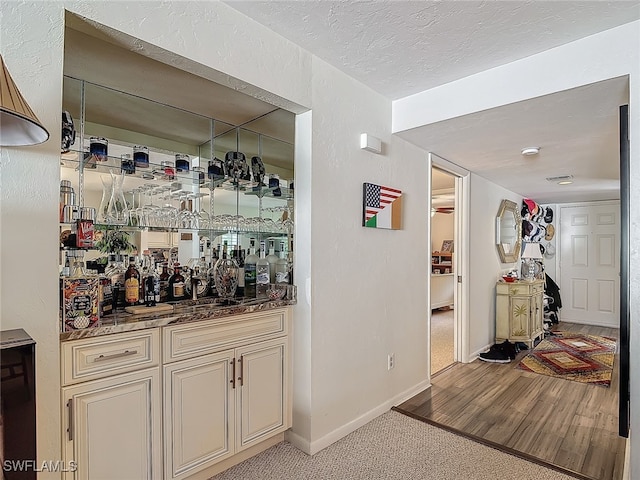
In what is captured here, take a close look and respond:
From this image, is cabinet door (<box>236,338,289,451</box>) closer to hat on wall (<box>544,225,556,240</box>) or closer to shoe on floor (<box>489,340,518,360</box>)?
shoe on floor (<box>489,340,518,360</box>)

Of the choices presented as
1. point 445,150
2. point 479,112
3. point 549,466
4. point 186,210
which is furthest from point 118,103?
point 549,466

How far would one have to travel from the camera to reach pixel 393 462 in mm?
2150

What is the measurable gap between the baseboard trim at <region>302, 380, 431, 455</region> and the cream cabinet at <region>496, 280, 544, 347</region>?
221 cm

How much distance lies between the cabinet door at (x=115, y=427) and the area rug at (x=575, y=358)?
3638mm

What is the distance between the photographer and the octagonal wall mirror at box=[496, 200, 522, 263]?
196 inches

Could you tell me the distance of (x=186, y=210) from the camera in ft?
8.11

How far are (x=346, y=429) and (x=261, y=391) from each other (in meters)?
0.71

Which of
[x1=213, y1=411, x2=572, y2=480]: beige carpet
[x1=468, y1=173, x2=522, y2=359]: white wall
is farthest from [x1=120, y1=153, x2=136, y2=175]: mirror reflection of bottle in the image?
[x1=468, y1=173, x2=522, y2=359]: white wall

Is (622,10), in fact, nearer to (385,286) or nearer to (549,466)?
(385,286)

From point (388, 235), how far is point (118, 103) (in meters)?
2.07

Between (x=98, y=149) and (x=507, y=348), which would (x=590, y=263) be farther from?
(x=98, y=149)

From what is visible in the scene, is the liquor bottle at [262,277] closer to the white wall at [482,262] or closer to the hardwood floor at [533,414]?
the hardwood floor at [533,414]

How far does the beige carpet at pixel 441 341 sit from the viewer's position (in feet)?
13.1

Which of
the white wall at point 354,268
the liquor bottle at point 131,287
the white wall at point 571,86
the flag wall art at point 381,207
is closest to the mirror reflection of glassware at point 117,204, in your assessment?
the liquor bottle at point 131,287
